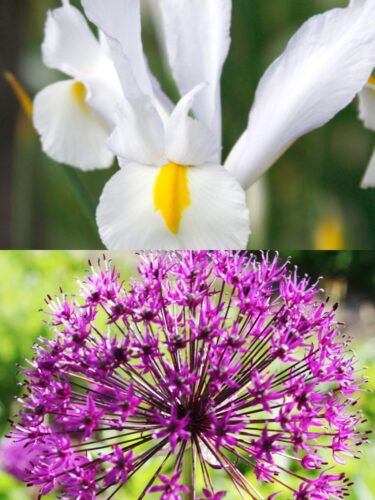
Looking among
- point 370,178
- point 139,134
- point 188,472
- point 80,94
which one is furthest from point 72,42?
point 188,472

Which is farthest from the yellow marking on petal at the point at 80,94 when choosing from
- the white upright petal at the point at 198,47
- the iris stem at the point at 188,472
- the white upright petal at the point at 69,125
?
the iris stem at the point at 188,472

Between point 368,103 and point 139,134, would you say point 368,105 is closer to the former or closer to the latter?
point 368,103

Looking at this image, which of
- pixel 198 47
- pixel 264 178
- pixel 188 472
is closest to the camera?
pixel 188 472

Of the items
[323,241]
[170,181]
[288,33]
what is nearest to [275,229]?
[323,241]

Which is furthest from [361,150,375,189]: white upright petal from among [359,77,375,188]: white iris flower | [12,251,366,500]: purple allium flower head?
[12,251,366,500]: purple allium flower head

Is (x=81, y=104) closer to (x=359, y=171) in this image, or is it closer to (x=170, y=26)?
(x=170, y=26)

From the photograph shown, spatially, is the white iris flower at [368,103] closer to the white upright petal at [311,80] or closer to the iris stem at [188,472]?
the white upright petal at [311,80]
